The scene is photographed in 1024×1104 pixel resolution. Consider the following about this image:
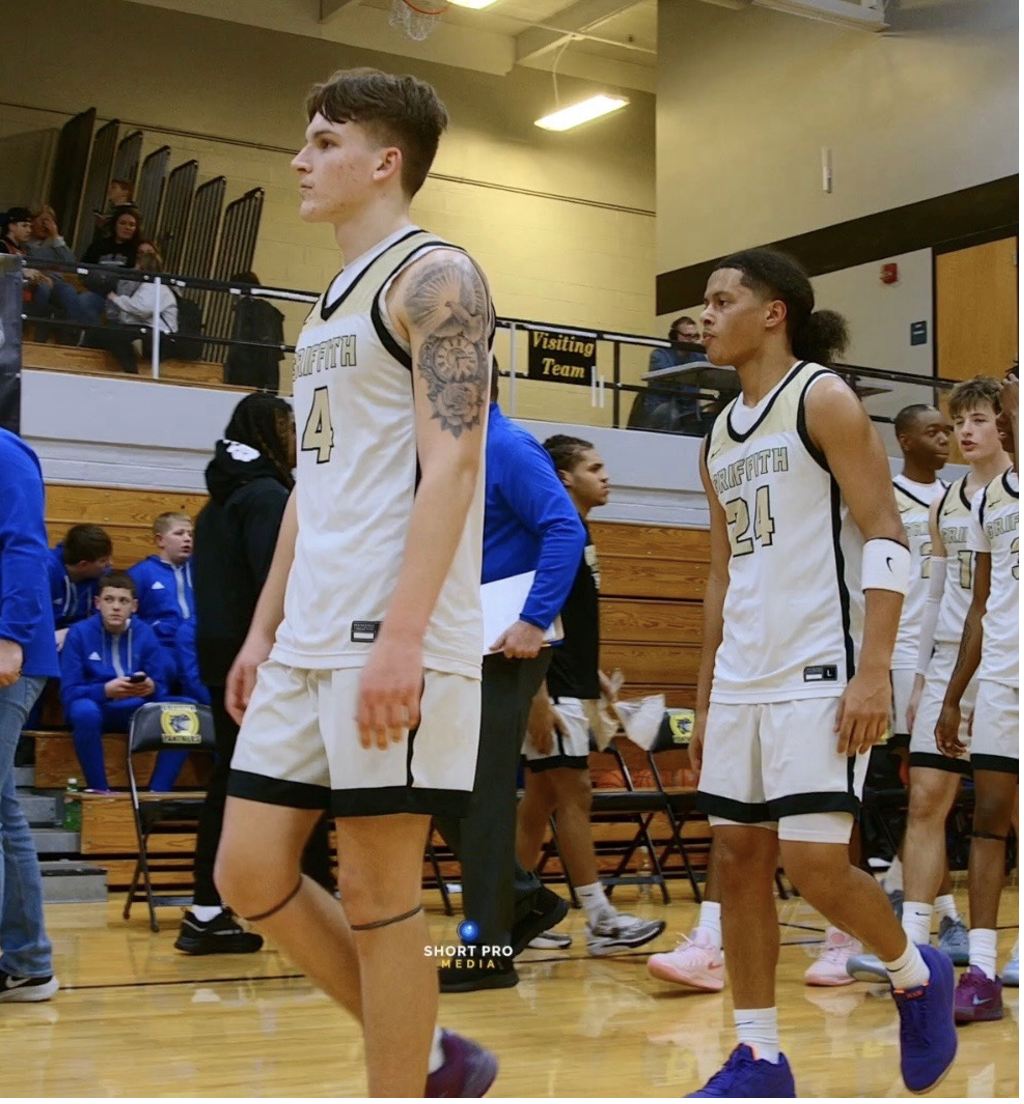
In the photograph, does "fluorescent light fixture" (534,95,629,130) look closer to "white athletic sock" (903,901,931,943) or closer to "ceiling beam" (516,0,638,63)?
"ceiling beam" (516,0,638,63)

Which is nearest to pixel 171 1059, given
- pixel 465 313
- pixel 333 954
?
pixel 333 954

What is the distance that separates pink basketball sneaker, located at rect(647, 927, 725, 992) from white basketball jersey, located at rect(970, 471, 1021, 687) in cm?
119

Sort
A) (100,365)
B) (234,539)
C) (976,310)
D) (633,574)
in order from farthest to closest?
1. (976,310)
2. (633,574)
3. (100,365)
4. (234,539)

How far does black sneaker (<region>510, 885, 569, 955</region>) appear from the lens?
15.3 ft

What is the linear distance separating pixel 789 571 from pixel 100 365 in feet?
22.1

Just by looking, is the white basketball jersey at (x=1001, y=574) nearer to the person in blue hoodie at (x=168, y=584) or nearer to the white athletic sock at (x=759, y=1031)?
the white athletic sock at (x=759, y=1031)

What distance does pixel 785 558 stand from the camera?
3.18 metres

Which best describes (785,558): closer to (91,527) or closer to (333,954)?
(333,954)

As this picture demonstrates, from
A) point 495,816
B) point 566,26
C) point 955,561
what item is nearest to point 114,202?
point 566,26

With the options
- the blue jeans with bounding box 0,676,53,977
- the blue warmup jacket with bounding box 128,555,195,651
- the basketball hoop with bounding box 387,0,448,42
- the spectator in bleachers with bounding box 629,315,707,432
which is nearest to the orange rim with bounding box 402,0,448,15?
the basketball hoop with bounding box 387,0,448,42

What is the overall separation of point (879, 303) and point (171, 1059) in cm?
1212

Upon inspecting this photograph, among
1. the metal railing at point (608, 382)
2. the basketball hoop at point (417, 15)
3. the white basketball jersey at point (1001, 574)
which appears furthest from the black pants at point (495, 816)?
the basketball hoop at point (417, 15)

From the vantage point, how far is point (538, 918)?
467 centimetres

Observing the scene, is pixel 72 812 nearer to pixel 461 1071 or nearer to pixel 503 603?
pixel 503 603
